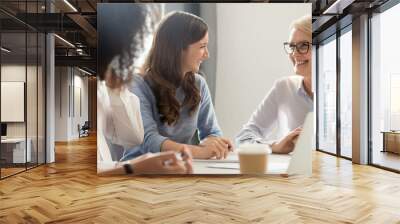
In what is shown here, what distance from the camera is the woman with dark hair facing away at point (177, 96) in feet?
20.5

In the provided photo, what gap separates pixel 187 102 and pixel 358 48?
3959mm

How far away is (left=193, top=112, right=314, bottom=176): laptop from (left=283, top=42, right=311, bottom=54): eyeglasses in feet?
3.30

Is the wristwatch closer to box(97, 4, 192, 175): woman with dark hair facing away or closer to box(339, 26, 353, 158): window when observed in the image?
box(97, 4, 192, 175): woman with dark hair facing away

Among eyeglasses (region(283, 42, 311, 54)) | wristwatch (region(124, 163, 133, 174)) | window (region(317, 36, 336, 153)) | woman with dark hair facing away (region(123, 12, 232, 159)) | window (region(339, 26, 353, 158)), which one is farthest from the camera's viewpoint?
window (region(317, 36, 336, 153))

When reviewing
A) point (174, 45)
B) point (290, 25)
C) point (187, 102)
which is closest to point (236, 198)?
point (187, 102)

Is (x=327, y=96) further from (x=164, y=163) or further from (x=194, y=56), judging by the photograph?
(x=164, y=163)

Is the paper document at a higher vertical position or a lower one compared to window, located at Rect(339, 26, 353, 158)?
lower

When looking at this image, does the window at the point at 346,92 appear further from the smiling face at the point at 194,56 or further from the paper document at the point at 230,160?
the smiling face at the point at 194,56

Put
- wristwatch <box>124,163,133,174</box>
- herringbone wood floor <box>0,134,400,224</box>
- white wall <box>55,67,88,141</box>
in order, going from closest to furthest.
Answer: herringbone wood floor <box>0,134,400,224</box> → wristwatch <box>124,163,133,174</box> → white wall <box>55,67,88,141</box>

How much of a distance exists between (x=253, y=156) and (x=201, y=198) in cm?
187

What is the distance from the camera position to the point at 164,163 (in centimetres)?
639

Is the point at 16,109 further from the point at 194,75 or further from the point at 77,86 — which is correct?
the point at 77,86

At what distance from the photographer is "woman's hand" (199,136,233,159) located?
20.8 feet

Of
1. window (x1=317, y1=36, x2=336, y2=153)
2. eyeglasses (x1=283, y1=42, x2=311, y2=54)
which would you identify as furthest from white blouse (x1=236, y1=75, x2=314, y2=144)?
window (x1=317, y1=36, x2=336, y2=153)
